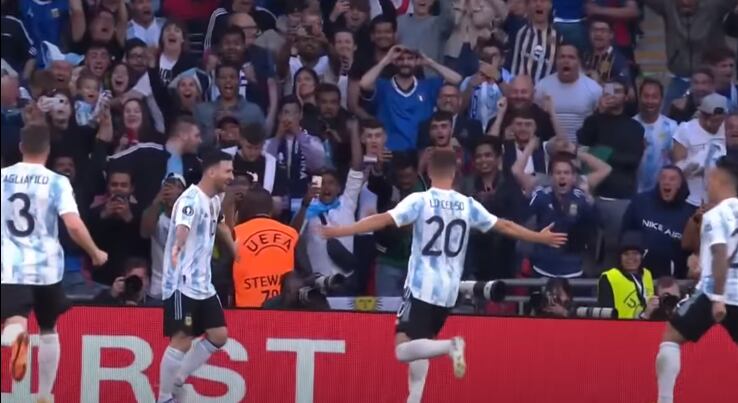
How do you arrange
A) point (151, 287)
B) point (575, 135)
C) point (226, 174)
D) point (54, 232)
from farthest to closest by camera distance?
point (575, 135) < point (151, 287) < point (226, 174) < point (54, 232)

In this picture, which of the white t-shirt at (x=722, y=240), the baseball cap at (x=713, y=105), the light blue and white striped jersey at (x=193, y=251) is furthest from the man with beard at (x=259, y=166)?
the white t-shirt at (x=722, y=240)

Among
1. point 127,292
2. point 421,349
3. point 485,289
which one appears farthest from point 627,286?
point 127,292

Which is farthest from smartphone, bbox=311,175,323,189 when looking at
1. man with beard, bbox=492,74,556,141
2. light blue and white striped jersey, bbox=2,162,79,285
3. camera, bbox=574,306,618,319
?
light blue and white striped jersey, bbox=2,162,79,285

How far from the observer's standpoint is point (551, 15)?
65.6 ft

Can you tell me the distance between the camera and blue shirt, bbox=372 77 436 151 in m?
19.3

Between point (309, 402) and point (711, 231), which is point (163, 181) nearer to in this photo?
point (309, 402)

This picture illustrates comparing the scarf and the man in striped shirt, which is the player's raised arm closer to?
the scarf

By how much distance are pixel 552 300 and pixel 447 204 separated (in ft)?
6.61

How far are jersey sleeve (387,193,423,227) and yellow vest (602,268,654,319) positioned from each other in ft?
8.03

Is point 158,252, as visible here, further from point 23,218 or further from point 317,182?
point 23,218

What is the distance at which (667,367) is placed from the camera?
1554 cm

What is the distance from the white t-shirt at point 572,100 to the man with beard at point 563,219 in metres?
1.18

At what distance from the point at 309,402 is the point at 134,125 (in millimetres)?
3539

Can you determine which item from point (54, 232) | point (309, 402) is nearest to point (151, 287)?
point (309, 402)
